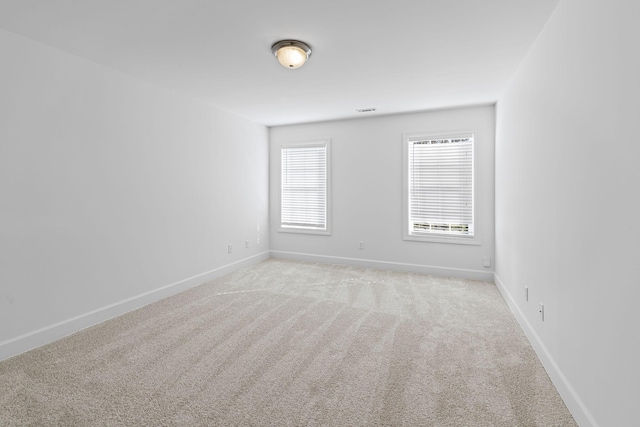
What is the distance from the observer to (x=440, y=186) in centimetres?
472

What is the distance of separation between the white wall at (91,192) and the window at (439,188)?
297 cm

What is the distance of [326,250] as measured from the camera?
549 cm

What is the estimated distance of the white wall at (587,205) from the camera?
130cm

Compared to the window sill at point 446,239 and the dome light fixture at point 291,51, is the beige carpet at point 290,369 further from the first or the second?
the dome light fixture at point 291,51

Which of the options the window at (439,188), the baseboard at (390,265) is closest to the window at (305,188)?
the baseboard at (390,265)

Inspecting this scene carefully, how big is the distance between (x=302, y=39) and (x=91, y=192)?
2411 mm

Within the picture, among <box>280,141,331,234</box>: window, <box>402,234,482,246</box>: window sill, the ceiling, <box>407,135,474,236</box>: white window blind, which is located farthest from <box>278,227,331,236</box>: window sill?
the ceiling

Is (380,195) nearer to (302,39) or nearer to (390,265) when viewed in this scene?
(390,265)

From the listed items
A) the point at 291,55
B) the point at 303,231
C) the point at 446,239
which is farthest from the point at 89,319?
the point at 446,239

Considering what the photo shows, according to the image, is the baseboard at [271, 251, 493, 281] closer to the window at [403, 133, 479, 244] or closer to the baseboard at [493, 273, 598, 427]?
the window at [403, 133, 479, 244]

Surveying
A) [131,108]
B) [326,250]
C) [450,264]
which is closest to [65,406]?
[131,108]

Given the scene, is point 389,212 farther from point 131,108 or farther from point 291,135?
point 131,108

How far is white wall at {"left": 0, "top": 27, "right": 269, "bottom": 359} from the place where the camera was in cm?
244

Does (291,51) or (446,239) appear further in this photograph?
(446,239)
